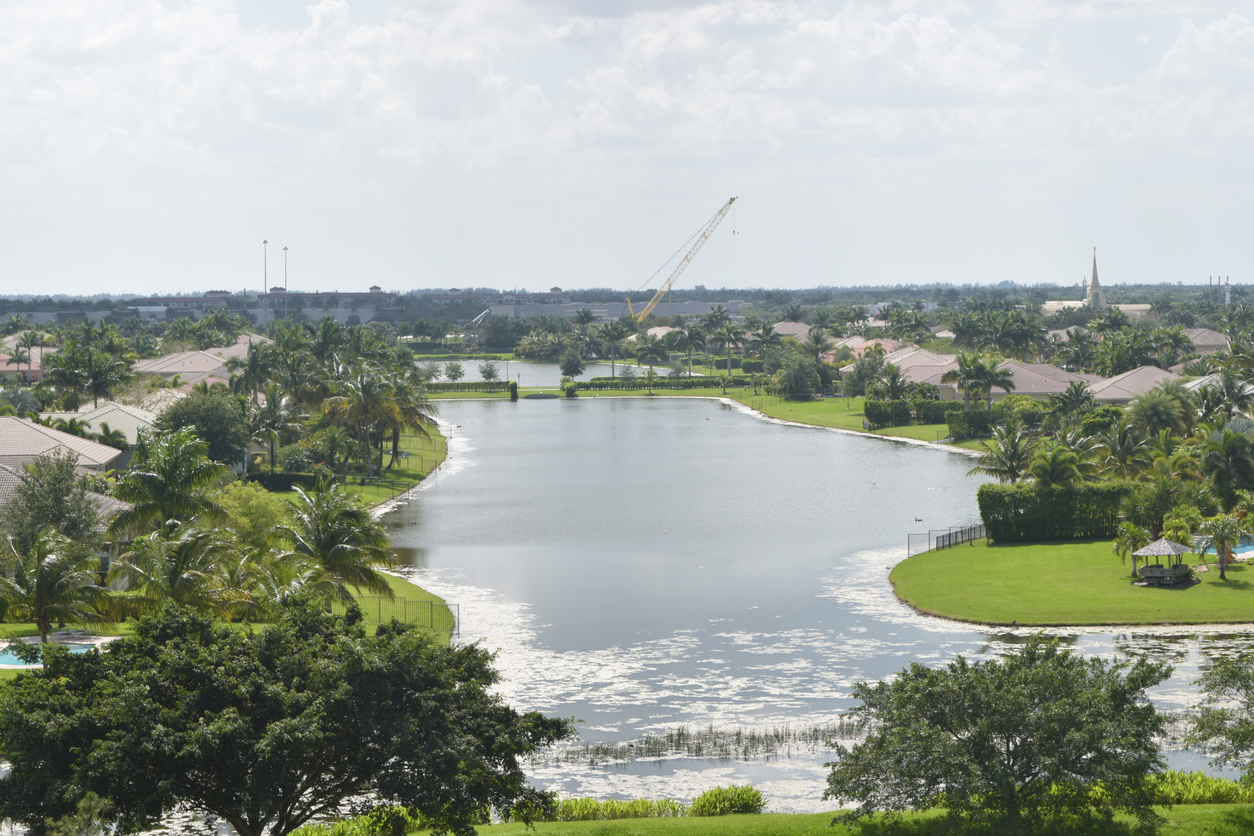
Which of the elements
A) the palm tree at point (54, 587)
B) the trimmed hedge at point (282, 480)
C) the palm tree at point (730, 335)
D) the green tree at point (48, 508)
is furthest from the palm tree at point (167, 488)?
the palm tree at point (730, 335)

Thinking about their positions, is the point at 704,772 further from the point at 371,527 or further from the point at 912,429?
the point at 912,429

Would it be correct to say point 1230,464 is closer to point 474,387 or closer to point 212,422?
point 212,422

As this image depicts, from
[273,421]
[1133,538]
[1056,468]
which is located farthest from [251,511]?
[1056,468]

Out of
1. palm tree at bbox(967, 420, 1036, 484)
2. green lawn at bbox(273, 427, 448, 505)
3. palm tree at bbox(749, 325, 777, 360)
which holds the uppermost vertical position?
palm tree at bbox(749, 325, 777, 360)

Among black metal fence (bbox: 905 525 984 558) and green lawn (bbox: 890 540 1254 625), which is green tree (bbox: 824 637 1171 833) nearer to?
green lawn (bbox: 890 540 1254 625)

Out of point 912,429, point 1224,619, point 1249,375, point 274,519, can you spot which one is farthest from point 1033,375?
point 274,519

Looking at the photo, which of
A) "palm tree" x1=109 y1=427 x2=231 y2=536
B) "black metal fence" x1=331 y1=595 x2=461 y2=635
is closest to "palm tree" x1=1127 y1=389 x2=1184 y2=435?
"black metal fence" x1=331 y1=595 x2=461 y2=635
